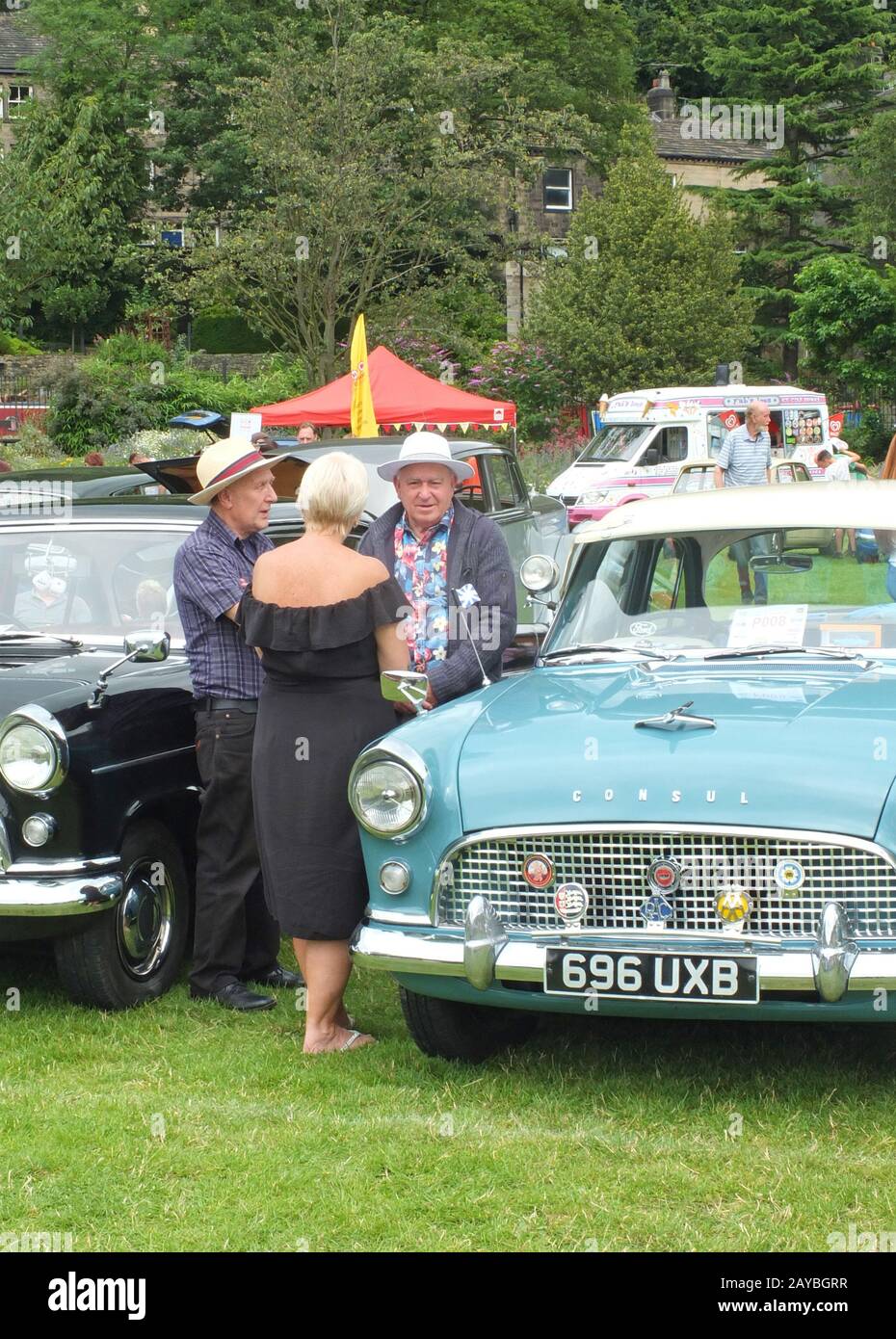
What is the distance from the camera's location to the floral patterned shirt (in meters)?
5.89

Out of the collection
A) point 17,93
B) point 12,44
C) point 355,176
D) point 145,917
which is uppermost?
point 12,44

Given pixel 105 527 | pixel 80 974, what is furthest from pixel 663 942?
pixel 105 527

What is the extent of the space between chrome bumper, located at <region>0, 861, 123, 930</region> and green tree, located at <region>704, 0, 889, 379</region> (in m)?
45.6

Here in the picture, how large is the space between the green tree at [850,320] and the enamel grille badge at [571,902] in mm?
38153

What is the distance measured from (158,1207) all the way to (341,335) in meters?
43.2

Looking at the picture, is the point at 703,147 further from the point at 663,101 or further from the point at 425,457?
the point at 425,457

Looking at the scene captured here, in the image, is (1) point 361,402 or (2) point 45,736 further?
(1) point 361,402

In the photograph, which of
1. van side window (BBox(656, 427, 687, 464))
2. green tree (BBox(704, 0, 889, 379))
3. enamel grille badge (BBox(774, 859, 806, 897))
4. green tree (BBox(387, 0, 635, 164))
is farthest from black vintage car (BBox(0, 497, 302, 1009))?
green tree (BBox(387, 0, 635, 164))

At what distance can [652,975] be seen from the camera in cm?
440

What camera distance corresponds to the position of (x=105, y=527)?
267 inches

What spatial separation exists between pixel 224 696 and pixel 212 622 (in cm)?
27

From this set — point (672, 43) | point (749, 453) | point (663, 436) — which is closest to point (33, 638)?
point (749, 453)

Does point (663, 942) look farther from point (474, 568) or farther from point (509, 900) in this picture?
point (474, 568)

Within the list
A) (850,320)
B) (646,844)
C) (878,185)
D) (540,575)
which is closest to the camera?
(646,844)
